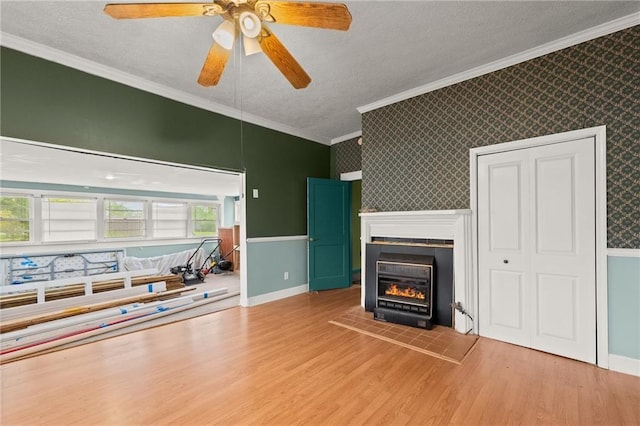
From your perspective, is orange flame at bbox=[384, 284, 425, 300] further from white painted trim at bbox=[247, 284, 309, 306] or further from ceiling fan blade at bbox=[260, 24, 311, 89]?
ceiling fan blade at bbox=[260, 24, 311, 89]

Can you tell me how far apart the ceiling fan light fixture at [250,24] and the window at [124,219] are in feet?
23.7

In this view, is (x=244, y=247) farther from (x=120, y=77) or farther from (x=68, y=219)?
(x=68, y=219)

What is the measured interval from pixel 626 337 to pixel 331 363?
7.87 feet

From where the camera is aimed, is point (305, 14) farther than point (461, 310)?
No

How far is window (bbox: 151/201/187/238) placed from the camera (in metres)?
7.61

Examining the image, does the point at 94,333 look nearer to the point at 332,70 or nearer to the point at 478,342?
the point at 332,70

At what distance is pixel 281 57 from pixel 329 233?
3416 millimetres

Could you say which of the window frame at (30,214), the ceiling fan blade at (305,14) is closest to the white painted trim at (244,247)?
the ceiling fan blade at (305,14)

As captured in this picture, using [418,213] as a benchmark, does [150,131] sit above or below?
above

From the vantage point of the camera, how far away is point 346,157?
5.20 m

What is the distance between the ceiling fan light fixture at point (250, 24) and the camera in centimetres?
169

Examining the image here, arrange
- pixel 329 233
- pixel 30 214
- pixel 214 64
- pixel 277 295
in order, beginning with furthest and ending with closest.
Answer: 1. pixel 30 214
2. pixel 329 233
3. pixel 277 295
4. pixel 214 64

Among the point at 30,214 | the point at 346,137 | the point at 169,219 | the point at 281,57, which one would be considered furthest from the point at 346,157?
the point at 30,214

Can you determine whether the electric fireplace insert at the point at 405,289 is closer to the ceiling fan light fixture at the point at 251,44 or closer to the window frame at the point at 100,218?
the ceiling fan light fixture at the point at 251,44
